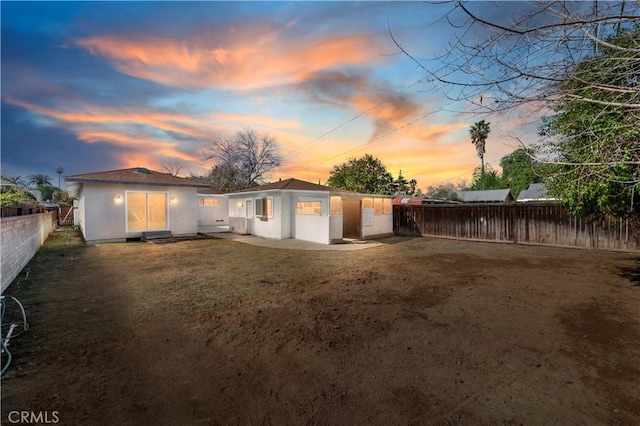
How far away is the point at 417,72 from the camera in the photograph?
277cm

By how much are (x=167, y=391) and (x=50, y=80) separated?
13624 millimetres

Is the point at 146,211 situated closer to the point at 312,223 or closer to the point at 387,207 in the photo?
the point at 312,223

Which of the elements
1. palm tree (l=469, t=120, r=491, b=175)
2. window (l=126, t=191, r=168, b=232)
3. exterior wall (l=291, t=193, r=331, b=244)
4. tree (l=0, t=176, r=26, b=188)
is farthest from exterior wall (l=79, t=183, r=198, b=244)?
palm tree (l=469, t=120, r=491, b=175)

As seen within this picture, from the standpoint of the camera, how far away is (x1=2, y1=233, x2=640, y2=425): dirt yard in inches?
81.5

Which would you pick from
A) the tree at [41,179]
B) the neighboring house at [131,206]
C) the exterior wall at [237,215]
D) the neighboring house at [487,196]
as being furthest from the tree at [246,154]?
the tree at [41,179]

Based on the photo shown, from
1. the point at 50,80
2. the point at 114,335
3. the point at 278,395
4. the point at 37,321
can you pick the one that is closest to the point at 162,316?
the point at 114,335

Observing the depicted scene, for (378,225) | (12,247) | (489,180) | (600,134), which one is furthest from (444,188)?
(12,247)

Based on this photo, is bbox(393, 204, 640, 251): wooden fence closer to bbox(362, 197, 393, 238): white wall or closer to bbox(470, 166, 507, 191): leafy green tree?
bbox(362, 197, 393, 238): white wall

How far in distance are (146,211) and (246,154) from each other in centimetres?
1629

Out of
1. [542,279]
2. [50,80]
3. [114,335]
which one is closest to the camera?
[114,335]

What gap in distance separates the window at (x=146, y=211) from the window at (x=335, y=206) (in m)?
7.75

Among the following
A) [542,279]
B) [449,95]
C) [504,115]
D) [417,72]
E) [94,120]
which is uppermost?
[94,120]

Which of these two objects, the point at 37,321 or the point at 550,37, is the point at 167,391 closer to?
the point at 37,321

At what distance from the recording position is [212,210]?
18.5 metres
